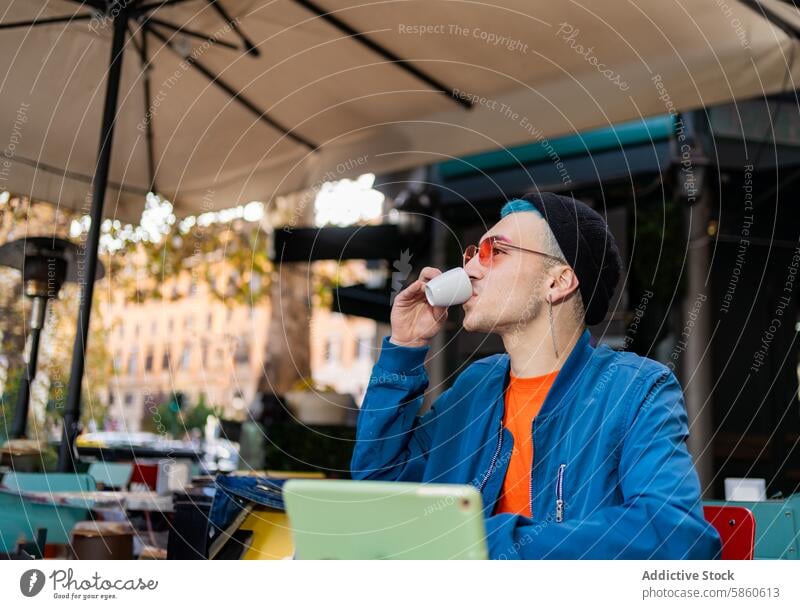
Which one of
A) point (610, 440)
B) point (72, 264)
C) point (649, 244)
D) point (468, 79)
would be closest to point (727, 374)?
point (649, 244)

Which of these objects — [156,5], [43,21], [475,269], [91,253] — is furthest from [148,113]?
[475,269]

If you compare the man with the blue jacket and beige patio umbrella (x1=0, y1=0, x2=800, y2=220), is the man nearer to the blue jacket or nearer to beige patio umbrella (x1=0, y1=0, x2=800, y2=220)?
the blue jacket

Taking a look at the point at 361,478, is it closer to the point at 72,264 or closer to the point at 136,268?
the point at 72,264

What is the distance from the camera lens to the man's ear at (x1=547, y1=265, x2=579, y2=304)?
99.9 inches

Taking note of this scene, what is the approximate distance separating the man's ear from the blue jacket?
5.5 inches

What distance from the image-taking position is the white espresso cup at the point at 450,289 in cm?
250

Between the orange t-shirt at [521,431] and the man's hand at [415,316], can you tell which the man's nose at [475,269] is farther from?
the orange t-shirt at [521,431]

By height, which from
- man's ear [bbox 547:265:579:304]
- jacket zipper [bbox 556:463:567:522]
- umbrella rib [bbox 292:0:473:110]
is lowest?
jacket zipper [bbox 556:463:567:522]

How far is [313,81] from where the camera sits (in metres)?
4.80

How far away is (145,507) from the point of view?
12.3ft

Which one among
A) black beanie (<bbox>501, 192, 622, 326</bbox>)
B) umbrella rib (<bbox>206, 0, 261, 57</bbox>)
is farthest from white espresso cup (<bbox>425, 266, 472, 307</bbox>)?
umbrella rib (<bbox>206, 0, 261, 57</bbox>)

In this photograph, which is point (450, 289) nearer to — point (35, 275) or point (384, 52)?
point (384, 52)
